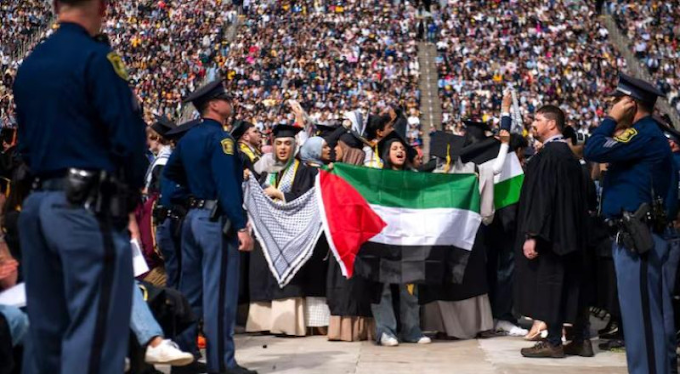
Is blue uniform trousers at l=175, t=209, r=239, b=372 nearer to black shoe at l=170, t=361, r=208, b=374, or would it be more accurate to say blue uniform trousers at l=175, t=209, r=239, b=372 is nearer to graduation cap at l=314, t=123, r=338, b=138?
black shoe at l=170, t=361, r=208, b=374

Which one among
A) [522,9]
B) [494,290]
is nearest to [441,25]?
[522,9]

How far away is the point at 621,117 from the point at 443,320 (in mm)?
3642

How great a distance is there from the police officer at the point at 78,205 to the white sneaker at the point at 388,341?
5.06 metres

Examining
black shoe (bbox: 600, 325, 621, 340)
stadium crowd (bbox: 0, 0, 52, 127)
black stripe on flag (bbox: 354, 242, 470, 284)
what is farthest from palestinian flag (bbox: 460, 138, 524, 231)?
stadium crowd (bbox: 0, 0, 52, 127)

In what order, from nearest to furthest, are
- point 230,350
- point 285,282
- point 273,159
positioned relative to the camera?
point 230,350 < point 285,282 < point 273,159

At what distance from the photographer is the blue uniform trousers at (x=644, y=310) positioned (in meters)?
6.26

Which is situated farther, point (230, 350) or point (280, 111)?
point (280, 111)

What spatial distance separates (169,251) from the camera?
7996 mm

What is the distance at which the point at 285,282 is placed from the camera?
31.6ft

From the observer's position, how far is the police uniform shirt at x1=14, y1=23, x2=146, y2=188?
4.26m

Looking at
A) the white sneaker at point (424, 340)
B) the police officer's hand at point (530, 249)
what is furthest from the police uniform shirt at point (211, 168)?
the white sneaker at point (424, 340)

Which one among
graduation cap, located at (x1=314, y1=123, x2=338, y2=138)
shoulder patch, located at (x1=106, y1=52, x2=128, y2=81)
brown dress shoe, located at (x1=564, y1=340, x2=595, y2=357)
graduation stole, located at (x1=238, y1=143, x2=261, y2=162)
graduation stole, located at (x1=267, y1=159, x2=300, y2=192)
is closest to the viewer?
shoulder patch, located at (x1=106, y1=52, x2=128, y2=81)

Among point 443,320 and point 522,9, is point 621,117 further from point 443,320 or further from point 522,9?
point 522,9

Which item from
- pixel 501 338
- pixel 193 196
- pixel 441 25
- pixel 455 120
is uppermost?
pixel 441 25
